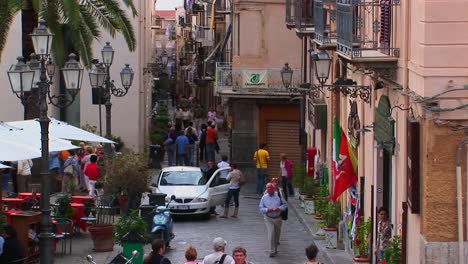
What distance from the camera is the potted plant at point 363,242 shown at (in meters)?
20.7

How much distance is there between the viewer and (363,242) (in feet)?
68.8

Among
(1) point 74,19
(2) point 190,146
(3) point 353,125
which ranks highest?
(1) point 74,19

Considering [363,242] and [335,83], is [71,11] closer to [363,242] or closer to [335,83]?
[335,83]

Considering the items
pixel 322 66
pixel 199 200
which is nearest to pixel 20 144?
pixel 322 66

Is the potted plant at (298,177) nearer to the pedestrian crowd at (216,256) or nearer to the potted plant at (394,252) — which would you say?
the potted plant at (394,252)

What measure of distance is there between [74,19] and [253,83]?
641 inches

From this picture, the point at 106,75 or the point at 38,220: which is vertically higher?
the point at 106,75

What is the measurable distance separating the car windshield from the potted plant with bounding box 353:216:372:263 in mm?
9716

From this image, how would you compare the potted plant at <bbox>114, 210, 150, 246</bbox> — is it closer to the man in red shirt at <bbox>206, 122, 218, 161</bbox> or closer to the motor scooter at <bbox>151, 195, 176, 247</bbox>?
the motor scooter at <bbox>151, 195, 176, 247</bbox>

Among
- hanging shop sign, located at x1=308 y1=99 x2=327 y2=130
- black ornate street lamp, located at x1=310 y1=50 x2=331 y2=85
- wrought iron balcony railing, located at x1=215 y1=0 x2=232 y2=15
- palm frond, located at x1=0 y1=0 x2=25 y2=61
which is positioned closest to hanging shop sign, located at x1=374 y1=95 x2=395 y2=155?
black ornate street lamp, located at x1=310 y1=50 x2=331 y2=85

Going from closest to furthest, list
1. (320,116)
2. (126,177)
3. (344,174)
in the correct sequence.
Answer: (344,174)
(126,177)
(320,116)

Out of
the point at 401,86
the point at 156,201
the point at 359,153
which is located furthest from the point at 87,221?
the point at 401,86

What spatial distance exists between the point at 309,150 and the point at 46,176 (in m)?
18.4

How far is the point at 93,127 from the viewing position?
39.7 metres
